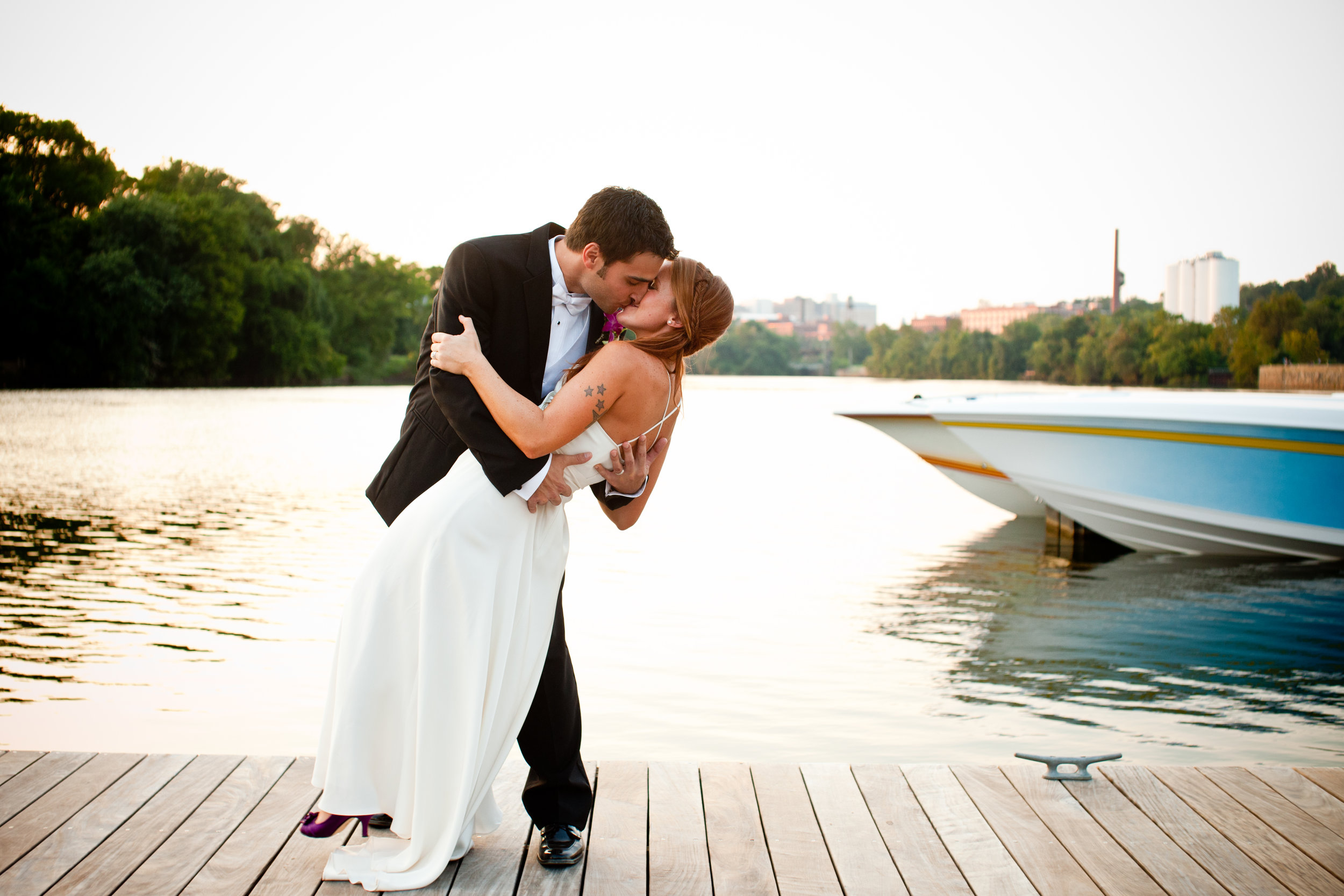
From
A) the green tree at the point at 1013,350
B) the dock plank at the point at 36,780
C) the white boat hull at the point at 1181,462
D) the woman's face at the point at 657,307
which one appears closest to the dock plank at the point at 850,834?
the woman's face at the point at 657,307

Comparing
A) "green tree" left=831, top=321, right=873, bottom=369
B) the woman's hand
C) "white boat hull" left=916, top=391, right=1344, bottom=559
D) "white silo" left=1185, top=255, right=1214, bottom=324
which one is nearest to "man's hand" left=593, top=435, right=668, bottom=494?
the woman's hand

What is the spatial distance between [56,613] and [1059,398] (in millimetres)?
8872

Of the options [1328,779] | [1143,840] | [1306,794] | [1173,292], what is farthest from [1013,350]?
[1143,840]

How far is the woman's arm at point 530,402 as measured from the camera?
2.28m

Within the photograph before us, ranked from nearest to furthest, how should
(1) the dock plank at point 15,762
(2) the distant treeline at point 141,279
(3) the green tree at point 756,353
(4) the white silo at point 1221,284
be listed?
(1) the dock plank at point 15,762
(4) the white silo at point 1221,284
(2) the distant treeline at point 141,279
(3) the green tree at point 756,353

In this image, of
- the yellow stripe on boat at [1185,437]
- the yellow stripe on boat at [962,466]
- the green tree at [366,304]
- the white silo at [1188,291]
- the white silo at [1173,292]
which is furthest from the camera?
the green tree at [366,304]

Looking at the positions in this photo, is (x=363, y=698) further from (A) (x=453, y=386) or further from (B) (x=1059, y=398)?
(B) (x=1059, y=398)

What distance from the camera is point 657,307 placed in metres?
A: 2.40

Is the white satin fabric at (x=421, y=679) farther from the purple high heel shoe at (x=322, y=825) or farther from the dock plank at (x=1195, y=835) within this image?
the dock plank at (x=1195, y=835)

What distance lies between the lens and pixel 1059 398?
34.0 ft

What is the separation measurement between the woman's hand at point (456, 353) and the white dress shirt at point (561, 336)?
221mm

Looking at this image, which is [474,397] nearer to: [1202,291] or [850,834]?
[850,834]

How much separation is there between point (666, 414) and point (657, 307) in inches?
10.6

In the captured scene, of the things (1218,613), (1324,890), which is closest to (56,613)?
(1324,890)
